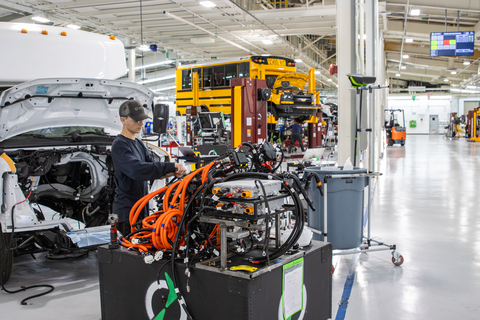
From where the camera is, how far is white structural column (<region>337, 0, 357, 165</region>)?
19.7 feet

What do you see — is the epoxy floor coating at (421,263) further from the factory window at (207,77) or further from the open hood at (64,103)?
the factory window at (207,77)

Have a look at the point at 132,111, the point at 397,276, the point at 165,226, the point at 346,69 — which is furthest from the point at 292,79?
the point at 165,226

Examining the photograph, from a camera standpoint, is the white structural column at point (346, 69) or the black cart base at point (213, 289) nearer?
the black cart base at point (213, 289)

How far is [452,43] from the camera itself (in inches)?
500

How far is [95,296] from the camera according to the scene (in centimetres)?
321

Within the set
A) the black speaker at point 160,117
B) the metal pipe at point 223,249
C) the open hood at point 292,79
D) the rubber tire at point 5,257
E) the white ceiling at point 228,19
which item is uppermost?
the white ceiling at point 228,19

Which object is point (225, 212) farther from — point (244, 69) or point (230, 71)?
point (230, 71)

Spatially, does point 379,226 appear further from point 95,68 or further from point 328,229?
point 95,68

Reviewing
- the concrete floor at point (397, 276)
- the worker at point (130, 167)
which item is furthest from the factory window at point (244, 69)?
the worker at point (130, 167)

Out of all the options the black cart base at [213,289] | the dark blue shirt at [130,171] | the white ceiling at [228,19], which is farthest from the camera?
the white ceiling at [228,19]

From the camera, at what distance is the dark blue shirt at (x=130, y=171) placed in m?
2.77

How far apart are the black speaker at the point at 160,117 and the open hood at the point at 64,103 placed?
28cm

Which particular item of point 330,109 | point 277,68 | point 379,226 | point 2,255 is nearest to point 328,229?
point 379,226

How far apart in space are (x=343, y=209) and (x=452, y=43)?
1124 centimetres
